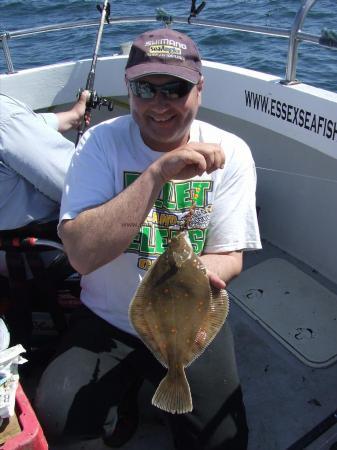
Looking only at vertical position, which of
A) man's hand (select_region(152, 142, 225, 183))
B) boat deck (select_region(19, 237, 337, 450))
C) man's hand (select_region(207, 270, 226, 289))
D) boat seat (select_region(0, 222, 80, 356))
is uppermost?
man's hand (select_region(152, 142, 225, 183))

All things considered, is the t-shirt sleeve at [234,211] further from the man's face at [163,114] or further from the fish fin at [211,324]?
the fish fin at [211,324]

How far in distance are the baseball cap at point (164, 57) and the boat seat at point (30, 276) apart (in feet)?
3.28

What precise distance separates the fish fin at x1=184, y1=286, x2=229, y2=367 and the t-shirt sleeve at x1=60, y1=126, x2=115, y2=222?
621 millimetres

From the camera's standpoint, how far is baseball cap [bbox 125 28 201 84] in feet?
6.40

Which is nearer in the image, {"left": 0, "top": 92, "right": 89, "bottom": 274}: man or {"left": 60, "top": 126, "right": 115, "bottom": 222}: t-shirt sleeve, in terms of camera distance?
{"left": 60, "top": 126, "right": 115, "bottom": 222}: t-shirt sleeve

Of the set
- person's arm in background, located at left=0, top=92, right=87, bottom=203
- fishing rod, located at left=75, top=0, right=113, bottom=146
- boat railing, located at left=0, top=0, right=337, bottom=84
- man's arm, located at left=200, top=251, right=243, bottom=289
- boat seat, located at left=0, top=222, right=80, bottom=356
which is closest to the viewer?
man's arm, located at left=200, top=251, right=243, bottom=289

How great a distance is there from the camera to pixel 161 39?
6.68ft

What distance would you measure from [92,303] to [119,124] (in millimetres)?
844

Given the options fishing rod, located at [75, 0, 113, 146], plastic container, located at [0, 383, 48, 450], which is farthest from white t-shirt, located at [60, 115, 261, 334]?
fishing rod, located at [75, 0, 113, 146]

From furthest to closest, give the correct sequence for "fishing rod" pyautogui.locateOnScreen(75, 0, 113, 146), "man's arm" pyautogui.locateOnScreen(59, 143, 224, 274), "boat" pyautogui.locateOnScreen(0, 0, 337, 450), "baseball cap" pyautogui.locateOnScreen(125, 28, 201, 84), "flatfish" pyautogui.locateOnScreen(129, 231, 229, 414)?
1. "fishing rod" pyautogui.locateOnScreen(75, 0, 113, 146)
2. "boat" pyautogui.locateOnScreen(0, 0, 337, 450)
3. "baseball cap" pyautogui.locateOnScreen(125, 28, 201, 84)
4. "man's arm" pyautogui.locateOnScreen(59, 143, 224, 274)
5. "flatfish" pyautogui.locateOnScreen(129, 231, 229, 414)

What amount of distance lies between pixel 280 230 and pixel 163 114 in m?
2.34

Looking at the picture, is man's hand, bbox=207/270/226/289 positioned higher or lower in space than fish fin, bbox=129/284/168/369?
higher

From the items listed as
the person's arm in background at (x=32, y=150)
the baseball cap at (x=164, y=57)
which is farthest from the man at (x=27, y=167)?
the baseball cap at (x=164, y=57)

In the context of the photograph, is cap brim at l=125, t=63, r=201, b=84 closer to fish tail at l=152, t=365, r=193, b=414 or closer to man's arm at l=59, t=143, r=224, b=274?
man's arm at l=59, t=143, r=224, b=274
